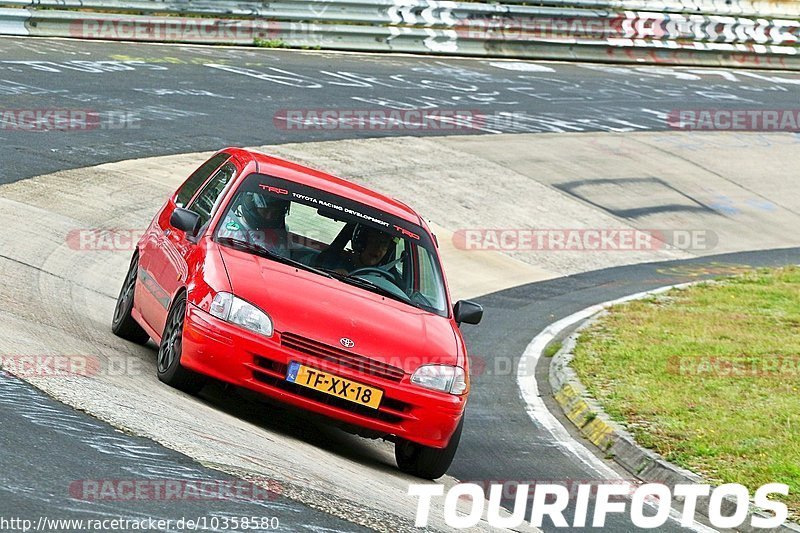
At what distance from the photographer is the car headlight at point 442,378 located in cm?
828

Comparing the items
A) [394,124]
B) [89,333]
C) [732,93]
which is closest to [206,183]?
[89,333]

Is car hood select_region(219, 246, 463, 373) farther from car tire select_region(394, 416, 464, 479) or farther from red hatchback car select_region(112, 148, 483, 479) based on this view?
car tire select_region(394, 416, 464, 479)

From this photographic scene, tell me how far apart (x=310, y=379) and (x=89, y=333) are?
2.61 metres

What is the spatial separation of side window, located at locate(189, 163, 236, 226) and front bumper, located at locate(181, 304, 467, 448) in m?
1.41

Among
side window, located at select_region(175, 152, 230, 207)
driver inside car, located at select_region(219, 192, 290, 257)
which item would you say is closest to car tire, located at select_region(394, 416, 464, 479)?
driver inside car, located at select_region(219, 192, 290, 257)

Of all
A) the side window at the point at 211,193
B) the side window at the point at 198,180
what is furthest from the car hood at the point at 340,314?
the side window at the point at 198,180

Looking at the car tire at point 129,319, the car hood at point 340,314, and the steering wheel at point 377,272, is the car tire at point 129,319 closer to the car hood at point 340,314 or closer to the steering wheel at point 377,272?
the car hood at point 340,314

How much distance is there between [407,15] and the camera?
29453mm

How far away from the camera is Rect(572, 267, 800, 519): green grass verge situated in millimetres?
9539

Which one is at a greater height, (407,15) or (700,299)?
Result: (407,15)

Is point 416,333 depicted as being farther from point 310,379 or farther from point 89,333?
point 89,333

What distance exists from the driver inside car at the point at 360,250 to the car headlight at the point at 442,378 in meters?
1.13

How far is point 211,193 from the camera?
9812 mm

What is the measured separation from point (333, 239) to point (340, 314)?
4.00ft
